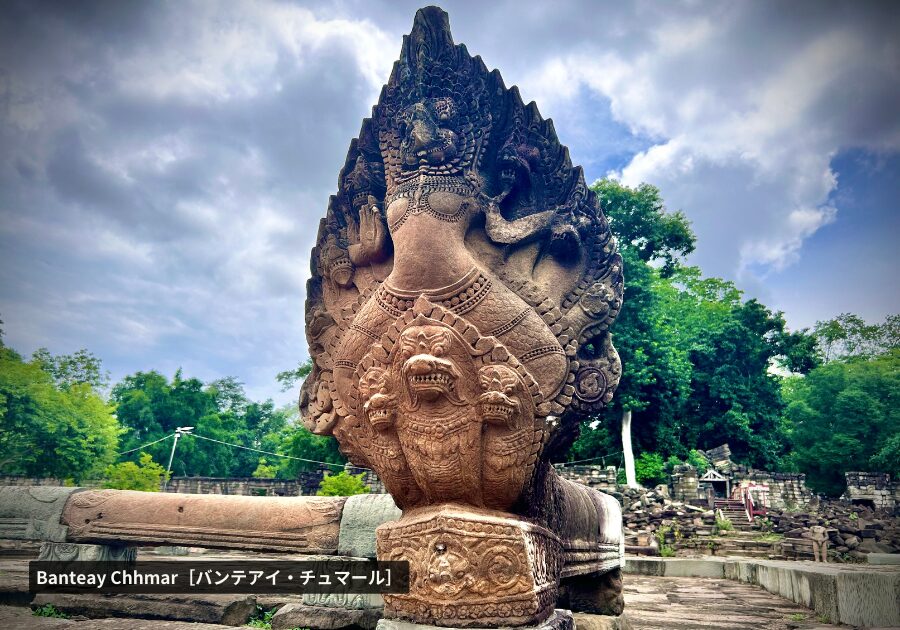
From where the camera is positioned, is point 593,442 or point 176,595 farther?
point 593,442

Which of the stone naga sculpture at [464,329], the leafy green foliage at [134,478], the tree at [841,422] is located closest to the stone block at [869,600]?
the stone naga sculpture at [464,329]

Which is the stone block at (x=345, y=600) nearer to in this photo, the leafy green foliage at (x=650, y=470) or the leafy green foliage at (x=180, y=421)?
the leafy green foliage at (x=650, y=470)

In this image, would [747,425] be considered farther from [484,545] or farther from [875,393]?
[484,545]

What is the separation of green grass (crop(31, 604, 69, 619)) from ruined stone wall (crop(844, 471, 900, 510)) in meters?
20.2

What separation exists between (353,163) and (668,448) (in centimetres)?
1848

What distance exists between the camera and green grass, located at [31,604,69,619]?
9.34ft

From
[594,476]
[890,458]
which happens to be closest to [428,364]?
[594,476]

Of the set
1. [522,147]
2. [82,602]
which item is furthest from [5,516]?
[522,147]

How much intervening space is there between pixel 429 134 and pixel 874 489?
793 inches

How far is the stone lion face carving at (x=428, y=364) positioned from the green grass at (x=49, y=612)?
2.37 m

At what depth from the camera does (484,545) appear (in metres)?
1.94

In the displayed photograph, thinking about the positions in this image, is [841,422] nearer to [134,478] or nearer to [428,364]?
[134,478]

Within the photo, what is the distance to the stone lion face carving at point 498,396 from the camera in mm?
2076

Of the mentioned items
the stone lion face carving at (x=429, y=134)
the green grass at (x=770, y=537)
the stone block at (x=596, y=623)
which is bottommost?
the green grass at (x=770, y=537)
